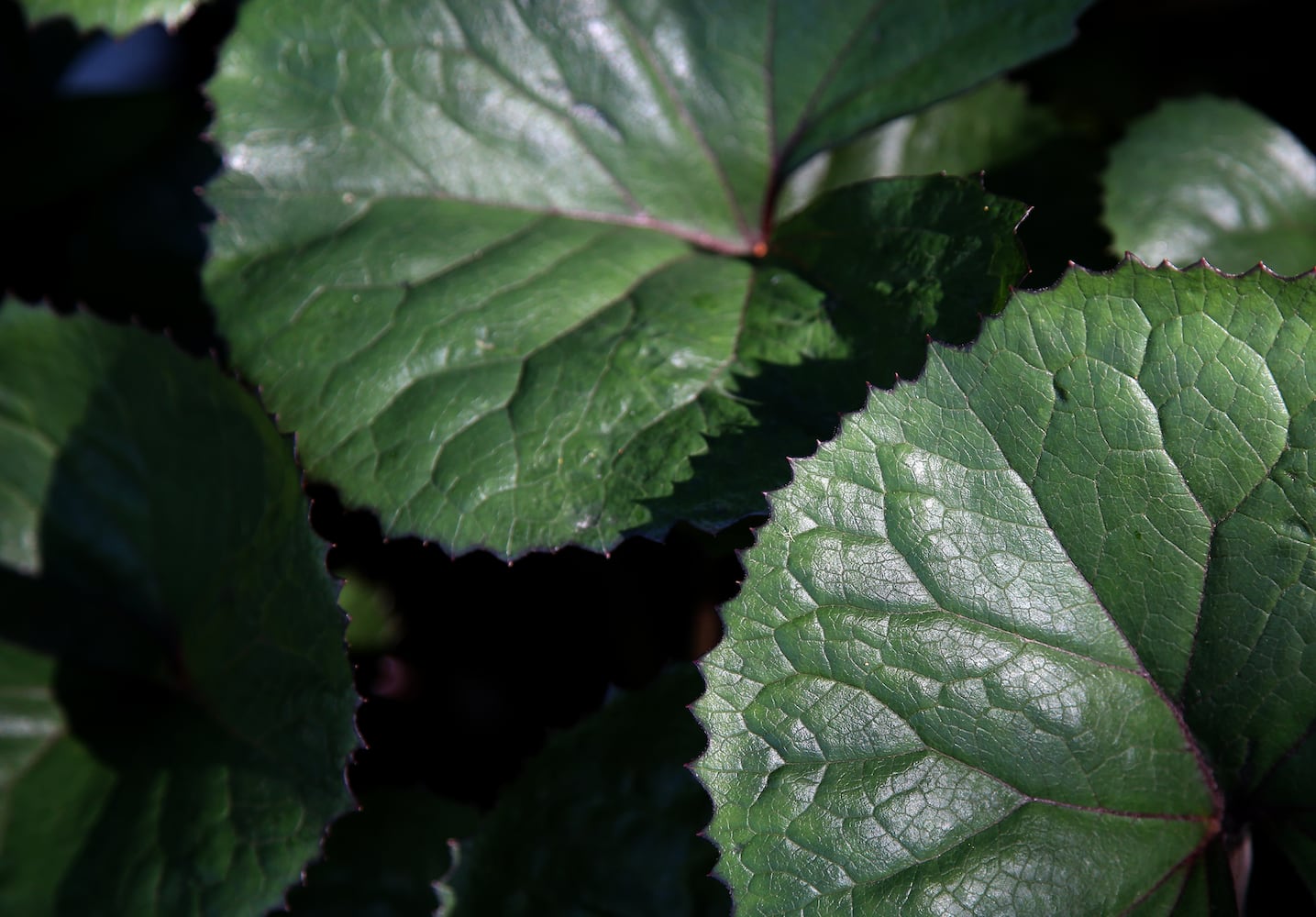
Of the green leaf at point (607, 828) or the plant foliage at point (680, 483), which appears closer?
the plant foliage at point (680, 483)

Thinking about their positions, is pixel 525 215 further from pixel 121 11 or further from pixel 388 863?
pixel 388 863

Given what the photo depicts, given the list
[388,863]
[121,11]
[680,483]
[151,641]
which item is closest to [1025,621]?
[680,483]

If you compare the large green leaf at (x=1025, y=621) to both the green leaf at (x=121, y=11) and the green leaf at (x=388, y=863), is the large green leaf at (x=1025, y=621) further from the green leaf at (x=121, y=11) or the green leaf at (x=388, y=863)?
the green leaf at (x=121, y=11)

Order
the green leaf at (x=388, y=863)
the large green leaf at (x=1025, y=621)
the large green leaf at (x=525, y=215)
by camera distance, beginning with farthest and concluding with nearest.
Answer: the green leaf at (x=388, y=863), the large green leaf at (x=525, y=215), the large green leaf at (x=1025, y=621)

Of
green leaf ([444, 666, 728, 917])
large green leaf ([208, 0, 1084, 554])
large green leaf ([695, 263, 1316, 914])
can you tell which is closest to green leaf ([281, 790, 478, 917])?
green leaf ([444, 666, 728, 917])

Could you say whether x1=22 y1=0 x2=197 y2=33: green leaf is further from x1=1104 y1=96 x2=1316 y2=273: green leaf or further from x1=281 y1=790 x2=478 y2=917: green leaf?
x1=1104 y1=96 x2=1316 y2=273: green leaf

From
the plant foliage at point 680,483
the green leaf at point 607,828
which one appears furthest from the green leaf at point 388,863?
the green leaf at point 607,828
